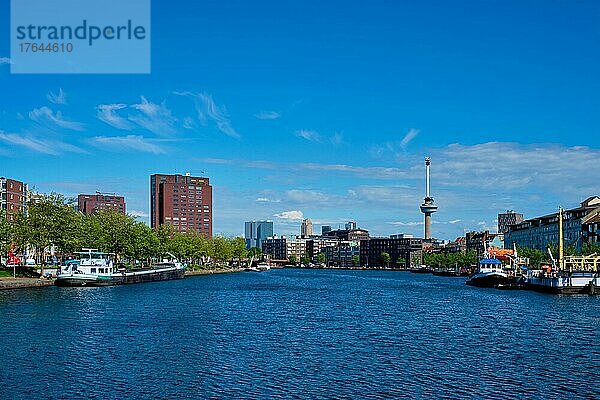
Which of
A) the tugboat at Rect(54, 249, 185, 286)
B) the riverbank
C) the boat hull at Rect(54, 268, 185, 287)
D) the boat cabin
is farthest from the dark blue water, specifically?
the boat cabin

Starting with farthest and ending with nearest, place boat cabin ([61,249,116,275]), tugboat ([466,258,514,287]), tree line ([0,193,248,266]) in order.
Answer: tugboat ([466,258,514,287]) < tree line ([0,193,248,266]) < boat cabin ([61,249,116,275])

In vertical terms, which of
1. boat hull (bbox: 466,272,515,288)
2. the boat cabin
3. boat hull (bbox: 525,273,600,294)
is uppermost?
the boat cabin

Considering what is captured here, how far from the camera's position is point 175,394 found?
1291 inches

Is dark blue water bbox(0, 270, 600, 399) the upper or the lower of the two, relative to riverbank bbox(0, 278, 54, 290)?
lower

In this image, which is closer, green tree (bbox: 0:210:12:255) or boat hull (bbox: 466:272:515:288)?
green tree (bbox: 0:210:12:255)

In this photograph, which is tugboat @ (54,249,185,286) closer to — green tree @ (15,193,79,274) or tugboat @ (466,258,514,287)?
green tree @ (15,193,79,274)

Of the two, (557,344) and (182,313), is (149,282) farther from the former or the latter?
(557,344)

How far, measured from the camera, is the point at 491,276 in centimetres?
12862

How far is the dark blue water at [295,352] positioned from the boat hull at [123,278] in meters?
30.9

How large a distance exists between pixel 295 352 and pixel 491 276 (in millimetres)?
91181

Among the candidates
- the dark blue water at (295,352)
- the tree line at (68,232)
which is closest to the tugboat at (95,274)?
the tree line at (68,232)

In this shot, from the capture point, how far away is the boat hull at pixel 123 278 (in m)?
107

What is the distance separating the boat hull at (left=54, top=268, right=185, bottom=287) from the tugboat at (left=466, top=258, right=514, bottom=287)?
6006cm

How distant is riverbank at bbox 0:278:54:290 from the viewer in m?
93.5
